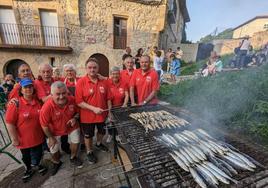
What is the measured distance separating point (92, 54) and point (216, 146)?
1274 cm

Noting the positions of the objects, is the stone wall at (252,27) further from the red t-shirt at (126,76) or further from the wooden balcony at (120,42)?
the red t-shirt at (126,76)

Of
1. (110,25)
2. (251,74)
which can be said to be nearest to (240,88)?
(251,74)

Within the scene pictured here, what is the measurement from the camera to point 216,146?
2.01 meters

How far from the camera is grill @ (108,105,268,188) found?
4.95ft

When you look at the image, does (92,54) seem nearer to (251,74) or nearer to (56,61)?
(56,61)

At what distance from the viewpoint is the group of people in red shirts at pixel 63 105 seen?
2789 mm

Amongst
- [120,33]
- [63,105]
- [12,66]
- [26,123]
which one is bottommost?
[12,66]

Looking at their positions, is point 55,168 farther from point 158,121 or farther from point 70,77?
point 158,121

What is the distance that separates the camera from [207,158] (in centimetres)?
183

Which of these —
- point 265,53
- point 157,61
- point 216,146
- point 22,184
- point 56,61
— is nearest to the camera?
point 216,146

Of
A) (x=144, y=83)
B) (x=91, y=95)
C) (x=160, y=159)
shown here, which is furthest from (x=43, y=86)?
(x=160, y=159)

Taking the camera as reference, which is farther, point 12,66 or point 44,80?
point 12,66

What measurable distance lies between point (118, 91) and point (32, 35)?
478 inches

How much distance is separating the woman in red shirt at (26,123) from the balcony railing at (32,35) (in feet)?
36.2
